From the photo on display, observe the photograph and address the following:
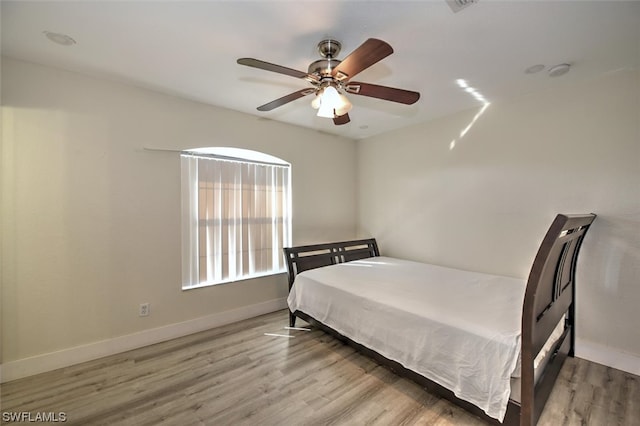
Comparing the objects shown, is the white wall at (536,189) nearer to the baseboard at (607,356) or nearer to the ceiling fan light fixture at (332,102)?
the baseboard at (607,356)

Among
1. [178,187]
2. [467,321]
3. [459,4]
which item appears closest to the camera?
[459,4]

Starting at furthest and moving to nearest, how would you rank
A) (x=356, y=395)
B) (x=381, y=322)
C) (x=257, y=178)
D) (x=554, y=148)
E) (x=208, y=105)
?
(x=257, y=178) < (x=208, y=105) < (x=554, y=148) < (x=381, y=322) < (x=356, y=395)

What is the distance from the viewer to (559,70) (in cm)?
221

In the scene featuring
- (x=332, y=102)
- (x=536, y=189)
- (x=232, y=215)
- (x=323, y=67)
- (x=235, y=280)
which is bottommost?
(x=235, y=280)

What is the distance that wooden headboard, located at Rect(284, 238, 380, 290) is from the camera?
124 inches

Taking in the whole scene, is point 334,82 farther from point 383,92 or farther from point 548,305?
point 548,305

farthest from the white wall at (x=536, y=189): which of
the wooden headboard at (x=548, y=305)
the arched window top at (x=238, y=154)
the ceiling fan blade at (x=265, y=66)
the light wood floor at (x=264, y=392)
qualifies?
the ceiling fan blade at (x=265, y=66)

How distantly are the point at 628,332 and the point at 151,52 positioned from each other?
4467mm

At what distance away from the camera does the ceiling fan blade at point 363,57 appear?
4.50 ft

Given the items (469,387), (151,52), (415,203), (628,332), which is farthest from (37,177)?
(628,332)

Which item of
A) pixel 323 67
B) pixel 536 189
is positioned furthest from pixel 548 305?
pixel 323 67

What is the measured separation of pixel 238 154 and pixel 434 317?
287 cm

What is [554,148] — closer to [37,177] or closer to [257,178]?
[257,178]

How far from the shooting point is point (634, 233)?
217cm
